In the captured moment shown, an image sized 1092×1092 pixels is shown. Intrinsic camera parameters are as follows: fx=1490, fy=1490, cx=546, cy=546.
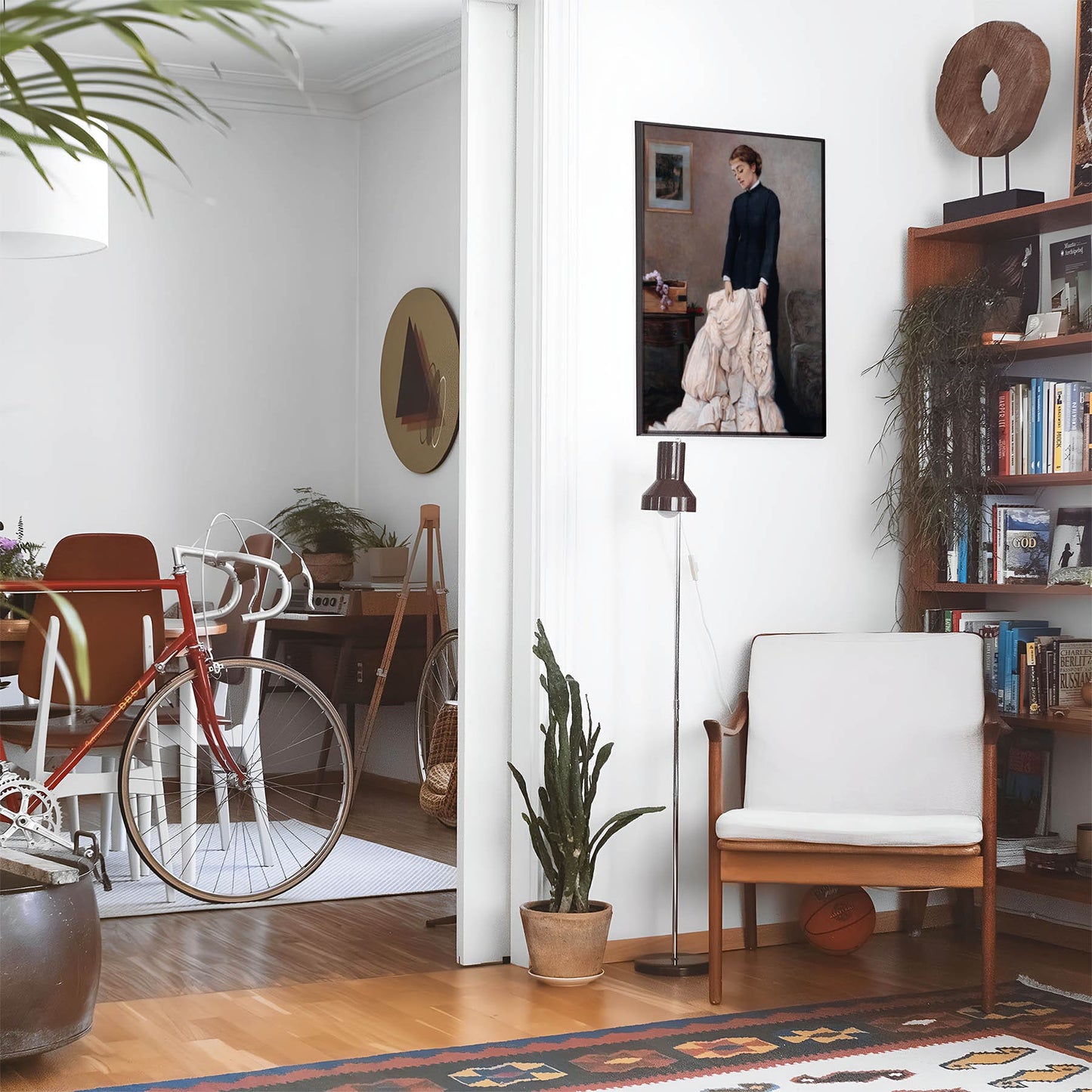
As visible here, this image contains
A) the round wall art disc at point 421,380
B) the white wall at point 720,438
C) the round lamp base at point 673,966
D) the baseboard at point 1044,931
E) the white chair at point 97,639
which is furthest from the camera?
the round wall art disc at point 421,380

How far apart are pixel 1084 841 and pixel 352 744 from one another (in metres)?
3.54

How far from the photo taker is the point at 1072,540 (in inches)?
151

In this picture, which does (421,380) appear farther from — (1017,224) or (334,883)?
(1017,224)

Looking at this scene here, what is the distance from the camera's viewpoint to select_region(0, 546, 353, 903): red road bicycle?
4.00m

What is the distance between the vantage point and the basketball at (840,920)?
3.68 meters

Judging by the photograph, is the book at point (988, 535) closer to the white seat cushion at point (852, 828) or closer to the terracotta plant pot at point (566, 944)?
the white seat cushion at point (852, 828)

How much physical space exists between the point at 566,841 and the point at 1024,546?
4.79ft

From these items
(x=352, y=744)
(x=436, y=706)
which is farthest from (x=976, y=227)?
(x=352, y=744)

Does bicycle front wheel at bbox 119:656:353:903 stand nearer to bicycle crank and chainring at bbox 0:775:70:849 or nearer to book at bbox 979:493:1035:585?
bicycle crank and chainring at bbox 0:775:70:849

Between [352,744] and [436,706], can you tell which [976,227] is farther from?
[352,744]

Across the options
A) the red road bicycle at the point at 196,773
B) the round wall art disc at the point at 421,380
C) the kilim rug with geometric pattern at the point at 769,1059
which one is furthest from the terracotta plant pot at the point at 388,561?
the kilim rug with geometric pattern at the point at 769,1059

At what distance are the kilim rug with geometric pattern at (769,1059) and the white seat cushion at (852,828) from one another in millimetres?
370

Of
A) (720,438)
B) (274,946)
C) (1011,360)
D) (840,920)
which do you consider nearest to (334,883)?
(274,946)

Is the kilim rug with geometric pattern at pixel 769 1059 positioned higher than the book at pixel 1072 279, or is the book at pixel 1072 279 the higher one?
the book at pixel 1072 279
